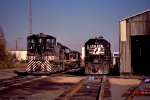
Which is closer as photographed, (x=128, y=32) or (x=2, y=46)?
(x=128, y=32)

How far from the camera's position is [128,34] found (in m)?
29.9

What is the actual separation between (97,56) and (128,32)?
417 centimetres

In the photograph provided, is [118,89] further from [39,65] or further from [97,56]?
[39,65]

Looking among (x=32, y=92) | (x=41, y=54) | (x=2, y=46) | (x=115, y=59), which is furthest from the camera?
(x=115, y=59)

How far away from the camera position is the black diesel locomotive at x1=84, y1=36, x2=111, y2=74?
1222 inches

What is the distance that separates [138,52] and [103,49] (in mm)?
6568

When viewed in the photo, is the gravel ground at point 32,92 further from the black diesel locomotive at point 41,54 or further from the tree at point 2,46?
the tree at point 2,46

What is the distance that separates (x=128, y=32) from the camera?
98.2ft

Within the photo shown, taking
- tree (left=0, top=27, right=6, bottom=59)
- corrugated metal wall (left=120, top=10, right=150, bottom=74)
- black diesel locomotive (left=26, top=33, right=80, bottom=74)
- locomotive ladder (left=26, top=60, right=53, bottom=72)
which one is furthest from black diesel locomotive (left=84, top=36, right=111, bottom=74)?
tree (left=0, top=27, right=6, bottom=59)

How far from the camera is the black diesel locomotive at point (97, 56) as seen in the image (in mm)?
31047

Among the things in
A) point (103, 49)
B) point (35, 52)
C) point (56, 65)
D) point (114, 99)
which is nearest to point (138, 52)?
point (103, 49)

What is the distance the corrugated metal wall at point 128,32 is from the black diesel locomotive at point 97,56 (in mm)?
1974

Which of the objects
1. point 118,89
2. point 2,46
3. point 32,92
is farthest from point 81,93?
point 2,46

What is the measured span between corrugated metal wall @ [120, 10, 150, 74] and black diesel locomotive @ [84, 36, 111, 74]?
1974 millimetres
